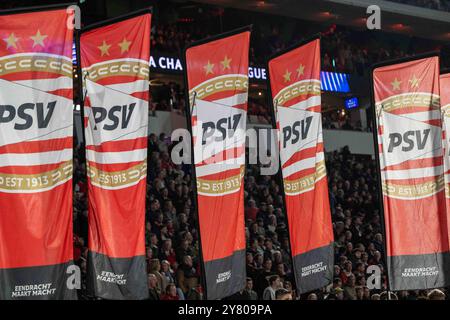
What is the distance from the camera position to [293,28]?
3278 centimetres

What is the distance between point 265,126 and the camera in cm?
2477

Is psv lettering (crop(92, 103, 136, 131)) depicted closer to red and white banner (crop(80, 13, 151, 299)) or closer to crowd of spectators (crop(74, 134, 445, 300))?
red and white banner (crop(80, 13, 151, 299))

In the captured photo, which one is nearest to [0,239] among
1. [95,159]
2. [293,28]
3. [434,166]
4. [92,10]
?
[95,159]

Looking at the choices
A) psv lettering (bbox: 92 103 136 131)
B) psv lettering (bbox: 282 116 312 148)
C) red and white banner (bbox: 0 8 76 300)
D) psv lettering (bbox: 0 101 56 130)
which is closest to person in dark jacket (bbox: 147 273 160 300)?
red and white banner (bbox: 0 8 76 300)

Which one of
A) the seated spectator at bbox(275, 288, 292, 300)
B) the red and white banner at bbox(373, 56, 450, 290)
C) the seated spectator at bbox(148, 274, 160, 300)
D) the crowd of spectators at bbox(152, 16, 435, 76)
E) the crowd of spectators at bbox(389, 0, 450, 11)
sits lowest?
the seated spectator at bbox(275, 288, 292, 300)

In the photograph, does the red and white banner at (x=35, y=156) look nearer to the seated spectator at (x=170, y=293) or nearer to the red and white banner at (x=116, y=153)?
the red and white banner at (x=116, y=153)

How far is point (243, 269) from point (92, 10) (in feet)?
57.4

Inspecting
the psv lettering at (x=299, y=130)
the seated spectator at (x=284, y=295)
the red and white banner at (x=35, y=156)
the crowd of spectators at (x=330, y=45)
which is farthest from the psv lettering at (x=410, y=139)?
the crowd of spectators at (x=330, y=45)

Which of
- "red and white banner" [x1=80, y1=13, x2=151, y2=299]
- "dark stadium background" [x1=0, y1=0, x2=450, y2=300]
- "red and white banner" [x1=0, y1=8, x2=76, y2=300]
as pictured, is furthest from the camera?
"dark stadium background" [x1=0, y1=0, x2=450, y2=300]

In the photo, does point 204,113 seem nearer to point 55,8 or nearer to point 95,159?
point 95,159

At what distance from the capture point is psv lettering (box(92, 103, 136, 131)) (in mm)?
9750

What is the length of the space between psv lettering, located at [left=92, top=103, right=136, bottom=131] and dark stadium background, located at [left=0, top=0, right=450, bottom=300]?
282 cm
